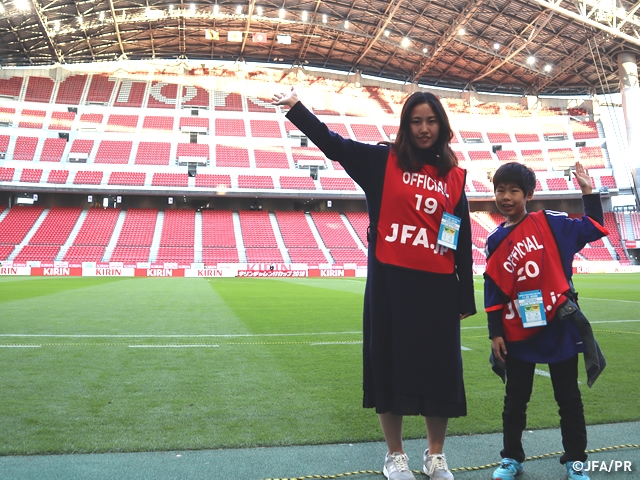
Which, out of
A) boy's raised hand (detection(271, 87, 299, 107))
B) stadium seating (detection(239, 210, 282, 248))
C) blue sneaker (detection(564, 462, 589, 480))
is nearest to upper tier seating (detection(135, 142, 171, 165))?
stadium seating (detection(239, 210, 282, 248))

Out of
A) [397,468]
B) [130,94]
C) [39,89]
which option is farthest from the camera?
[130,94]

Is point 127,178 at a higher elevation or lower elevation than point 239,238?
higher

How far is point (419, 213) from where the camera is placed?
2.52 m

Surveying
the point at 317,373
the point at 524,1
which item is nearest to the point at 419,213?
the point at 317,373

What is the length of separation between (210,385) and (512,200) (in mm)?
3035

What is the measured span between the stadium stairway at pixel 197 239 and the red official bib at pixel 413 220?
33385mm

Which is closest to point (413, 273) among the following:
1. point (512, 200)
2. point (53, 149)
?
point (512, 200)

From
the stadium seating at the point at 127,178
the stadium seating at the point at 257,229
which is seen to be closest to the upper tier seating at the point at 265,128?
the stadium seating at the point at 257,229

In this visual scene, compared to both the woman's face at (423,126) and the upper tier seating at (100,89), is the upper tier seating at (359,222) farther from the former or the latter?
the woman's face at (423,126)

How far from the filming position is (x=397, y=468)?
2.40 metres

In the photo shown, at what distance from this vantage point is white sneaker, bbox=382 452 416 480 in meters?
2.37

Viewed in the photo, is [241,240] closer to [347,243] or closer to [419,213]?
[347,243]

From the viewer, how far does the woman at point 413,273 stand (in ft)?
8.01

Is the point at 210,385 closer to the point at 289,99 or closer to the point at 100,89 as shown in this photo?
the point at 289,99
